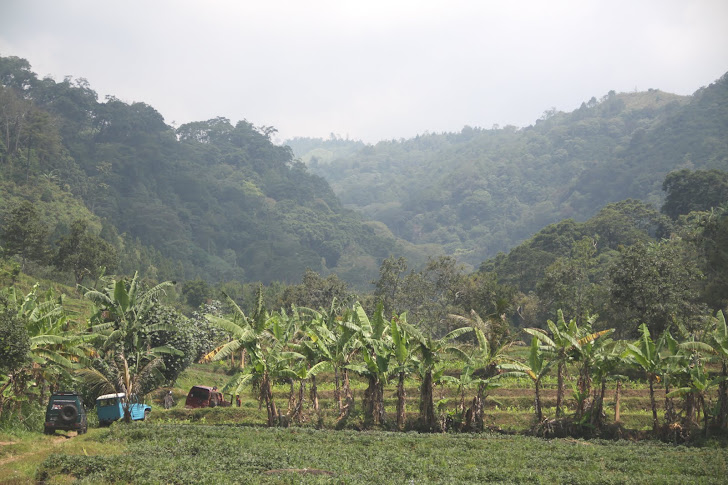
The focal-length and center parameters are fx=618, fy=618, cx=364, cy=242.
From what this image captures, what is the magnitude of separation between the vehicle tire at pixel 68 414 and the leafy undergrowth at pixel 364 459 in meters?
1.46

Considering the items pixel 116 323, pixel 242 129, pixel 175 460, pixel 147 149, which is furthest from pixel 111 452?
pixel 242 129

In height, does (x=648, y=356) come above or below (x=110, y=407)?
above

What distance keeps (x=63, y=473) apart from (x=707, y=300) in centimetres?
4747

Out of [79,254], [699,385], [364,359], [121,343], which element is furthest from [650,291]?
[79,254]

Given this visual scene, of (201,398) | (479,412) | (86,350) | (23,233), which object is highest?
(23,233)

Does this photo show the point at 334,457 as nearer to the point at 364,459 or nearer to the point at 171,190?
the point at 364,459

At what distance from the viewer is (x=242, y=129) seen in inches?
7721

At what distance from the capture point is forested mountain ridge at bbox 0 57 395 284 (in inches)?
4643

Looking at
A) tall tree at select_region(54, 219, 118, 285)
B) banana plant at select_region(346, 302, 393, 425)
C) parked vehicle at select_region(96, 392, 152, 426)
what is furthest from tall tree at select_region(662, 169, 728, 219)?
parked vehicle at select_region(96, 392, 152, 426)

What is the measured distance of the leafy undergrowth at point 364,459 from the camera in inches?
656


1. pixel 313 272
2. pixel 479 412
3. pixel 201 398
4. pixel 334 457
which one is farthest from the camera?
pixel 313 272

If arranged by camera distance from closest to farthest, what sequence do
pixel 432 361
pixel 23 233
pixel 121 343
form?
pixel 432 361, pixel 121 343, pixel 23 233

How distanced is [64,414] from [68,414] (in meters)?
0.13

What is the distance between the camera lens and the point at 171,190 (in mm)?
158875
